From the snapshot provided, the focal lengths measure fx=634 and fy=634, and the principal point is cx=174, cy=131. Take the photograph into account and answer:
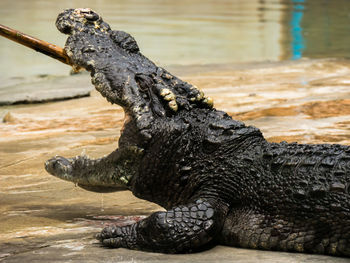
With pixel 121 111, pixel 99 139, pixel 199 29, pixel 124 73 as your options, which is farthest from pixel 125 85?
pixel 199 29

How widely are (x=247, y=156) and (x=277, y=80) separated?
22.7 feet

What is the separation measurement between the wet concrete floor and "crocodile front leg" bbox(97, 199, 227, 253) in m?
0.07

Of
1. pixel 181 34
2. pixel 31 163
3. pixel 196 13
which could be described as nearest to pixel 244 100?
pixel 31 163

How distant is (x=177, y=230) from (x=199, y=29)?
50.5 ft

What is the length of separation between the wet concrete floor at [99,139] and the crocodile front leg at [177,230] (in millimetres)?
67

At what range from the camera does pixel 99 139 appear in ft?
20.3

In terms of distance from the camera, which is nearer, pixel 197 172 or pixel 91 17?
pixel 197 172

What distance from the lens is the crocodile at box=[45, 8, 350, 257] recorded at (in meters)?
3.04

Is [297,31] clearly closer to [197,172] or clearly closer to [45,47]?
[45,47]

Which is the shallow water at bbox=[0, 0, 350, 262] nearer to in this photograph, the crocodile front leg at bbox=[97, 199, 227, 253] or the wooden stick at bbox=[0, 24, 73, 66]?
the crocodile front leg at bbox=[97, 199, 227, 253]

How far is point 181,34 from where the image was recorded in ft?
56.2

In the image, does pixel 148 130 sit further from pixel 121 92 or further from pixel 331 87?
pixel 331 87

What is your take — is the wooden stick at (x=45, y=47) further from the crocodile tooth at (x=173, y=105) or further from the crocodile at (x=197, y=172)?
the crocodile tooth at (x=173, y=105)

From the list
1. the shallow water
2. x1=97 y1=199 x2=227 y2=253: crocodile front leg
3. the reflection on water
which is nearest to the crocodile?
x1=97 y1=199 x2=227 y2=253: crocodile front leg
